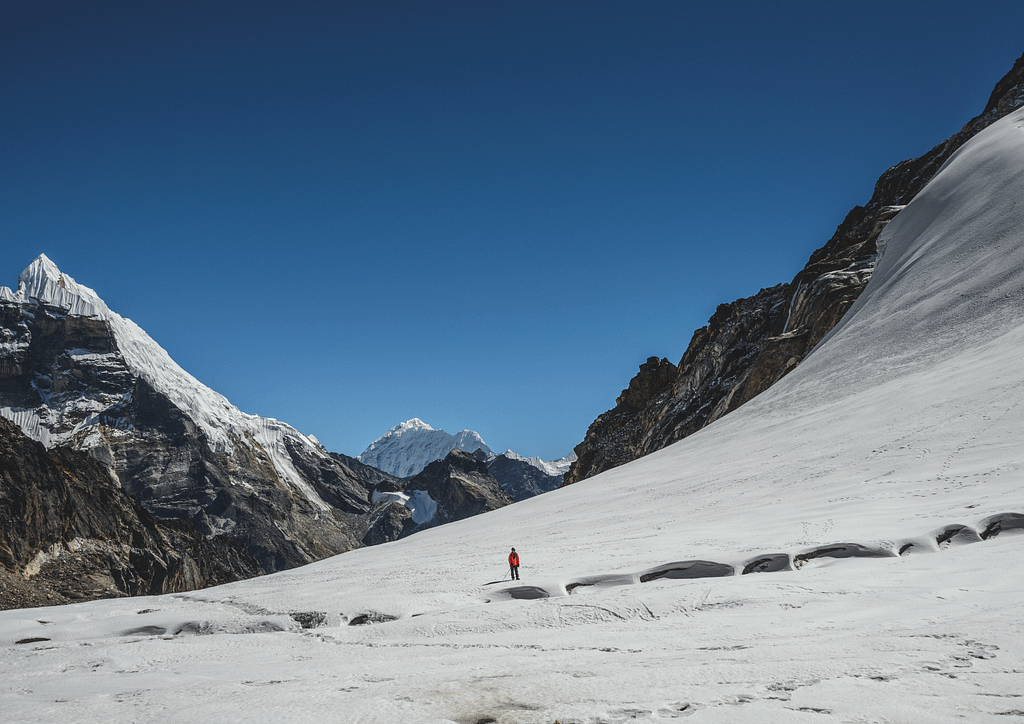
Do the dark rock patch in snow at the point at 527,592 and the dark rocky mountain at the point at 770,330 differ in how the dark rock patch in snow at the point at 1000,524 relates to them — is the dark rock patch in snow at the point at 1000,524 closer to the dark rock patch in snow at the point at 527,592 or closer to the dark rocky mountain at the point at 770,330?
the dark rock patch in snow at the point at 527,592

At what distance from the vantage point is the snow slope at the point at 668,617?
455 centimetres

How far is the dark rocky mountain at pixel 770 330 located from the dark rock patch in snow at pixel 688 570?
3244 cm

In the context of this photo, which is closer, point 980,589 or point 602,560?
point 980,589

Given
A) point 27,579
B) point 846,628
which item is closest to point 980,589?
point 846,628

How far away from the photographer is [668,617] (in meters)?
7.23


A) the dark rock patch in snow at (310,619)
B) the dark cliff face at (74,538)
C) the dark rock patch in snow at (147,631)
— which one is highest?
the dark cliff face at (74,538)

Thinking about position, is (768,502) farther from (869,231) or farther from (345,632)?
(869,231)

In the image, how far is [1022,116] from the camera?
1869 inches

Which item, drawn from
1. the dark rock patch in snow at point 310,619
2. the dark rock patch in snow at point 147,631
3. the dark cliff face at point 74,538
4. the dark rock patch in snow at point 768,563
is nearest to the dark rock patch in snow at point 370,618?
the dark rock patch in snow at point 310,619

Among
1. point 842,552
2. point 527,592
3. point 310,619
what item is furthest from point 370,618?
point 842,552

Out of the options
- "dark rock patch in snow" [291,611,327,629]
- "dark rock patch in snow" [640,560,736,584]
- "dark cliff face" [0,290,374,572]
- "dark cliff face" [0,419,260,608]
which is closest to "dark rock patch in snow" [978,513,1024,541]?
"dark rock patch in snow" [640,560,736,584]

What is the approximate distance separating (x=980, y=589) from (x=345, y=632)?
752 centimetres

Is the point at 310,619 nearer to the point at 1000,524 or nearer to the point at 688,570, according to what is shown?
the point at 688,570

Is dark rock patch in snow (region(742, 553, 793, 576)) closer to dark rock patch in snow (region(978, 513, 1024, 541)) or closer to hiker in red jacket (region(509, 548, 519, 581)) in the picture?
dark rock patch in snow (region(978, 513, 1024, 541))
